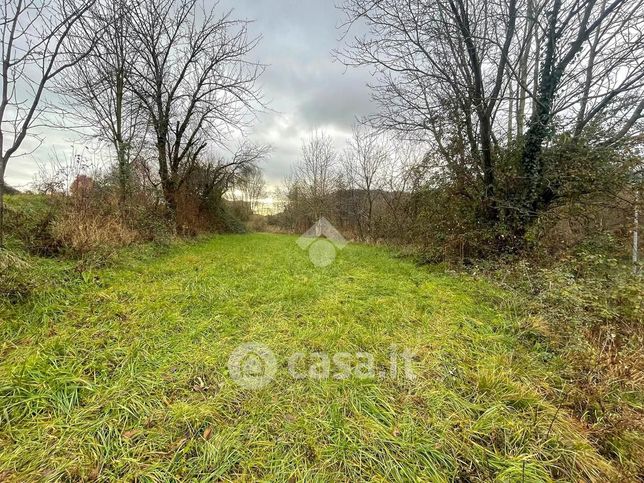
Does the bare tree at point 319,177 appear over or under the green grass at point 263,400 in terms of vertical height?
over

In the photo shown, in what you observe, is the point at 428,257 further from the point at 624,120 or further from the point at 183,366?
the point at 183,366

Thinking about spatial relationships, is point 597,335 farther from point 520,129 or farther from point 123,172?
point 123,172

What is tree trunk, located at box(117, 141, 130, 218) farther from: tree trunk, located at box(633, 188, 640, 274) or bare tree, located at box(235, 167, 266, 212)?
bare tree, located at box(235, 167, 266, 212)

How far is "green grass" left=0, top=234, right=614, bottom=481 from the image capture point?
1233 millimetres

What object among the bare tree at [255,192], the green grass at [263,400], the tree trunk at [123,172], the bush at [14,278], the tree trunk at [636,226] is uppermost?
the bare tree at [255,192]

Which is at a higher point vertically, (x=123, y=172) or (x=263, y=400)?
(x=123, y=172)

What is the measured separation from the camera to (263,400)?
5.36ft

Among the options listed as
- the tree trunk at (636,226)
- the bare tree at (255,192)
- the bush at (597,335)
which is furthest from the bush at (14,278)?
the bare tree at (255,192)

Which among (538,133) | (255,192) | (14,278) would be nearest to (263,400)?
(14,278)

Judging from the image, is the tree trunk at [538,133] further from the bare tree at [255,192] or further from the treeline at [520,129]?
the bare tree at [255,192]

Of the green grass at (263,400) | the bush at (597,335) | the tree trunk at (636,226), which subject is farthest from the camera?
the tree trunk at (636,226)

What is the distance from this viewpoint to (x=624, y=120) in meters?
4.71

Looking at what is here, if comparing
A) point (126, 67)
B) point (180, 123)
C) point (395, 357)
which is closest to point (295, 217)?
point (180, 123)

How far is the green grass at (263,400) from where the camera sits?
1.23 metres
